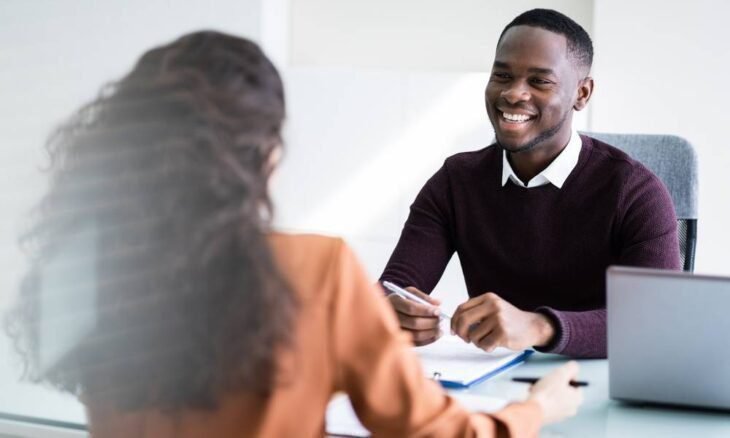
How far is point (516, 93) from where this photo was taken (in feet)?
6.55

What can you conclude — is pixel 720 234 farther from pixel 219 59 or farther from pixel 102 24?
pixel 219 59

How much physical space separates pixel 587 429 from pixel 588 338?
0.36 meters

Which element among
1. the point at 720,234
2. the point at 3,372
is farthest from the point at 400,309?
the point at 720,234

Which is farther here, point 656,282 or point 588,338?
point 588,338

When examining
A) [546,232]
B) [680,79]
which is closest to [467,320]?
[546,232]

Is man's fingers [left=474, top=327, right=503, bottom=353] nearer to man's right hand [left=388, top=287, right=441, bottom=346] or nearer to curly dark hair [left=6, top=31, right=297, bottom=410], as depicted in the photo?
man's right hand [left=388, top=287, right=441, bottom=346]

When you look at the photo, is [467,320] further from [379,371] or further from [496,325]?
[379,371]

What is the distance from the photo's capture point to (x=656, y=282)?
1.21m

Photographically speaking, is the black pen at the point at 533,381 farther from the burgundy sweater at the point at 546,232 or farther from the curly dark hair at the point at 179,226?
the curly dark hair at the point at 179,226

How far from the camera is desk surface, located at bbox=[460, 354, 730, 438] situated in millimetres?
1266

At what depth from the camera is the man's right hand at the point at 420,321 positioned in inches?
64.2

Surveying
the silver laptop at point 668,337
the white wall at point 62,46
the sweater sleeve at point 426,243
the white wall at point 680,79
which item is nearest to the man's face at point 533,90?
the sweater sleeve at point 426,243

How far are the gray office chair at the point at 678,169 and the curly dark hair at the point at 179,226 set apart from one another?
1450mm

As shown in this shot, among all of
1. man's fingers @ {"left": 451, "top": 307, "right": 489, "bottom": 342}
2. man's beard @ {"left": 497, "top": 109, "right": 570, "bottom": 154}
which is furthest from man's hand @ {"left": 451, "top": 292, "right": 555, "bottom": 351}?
man's beard @ {"left": 497, "top": 109, "right": 570, "bottom": 154}
